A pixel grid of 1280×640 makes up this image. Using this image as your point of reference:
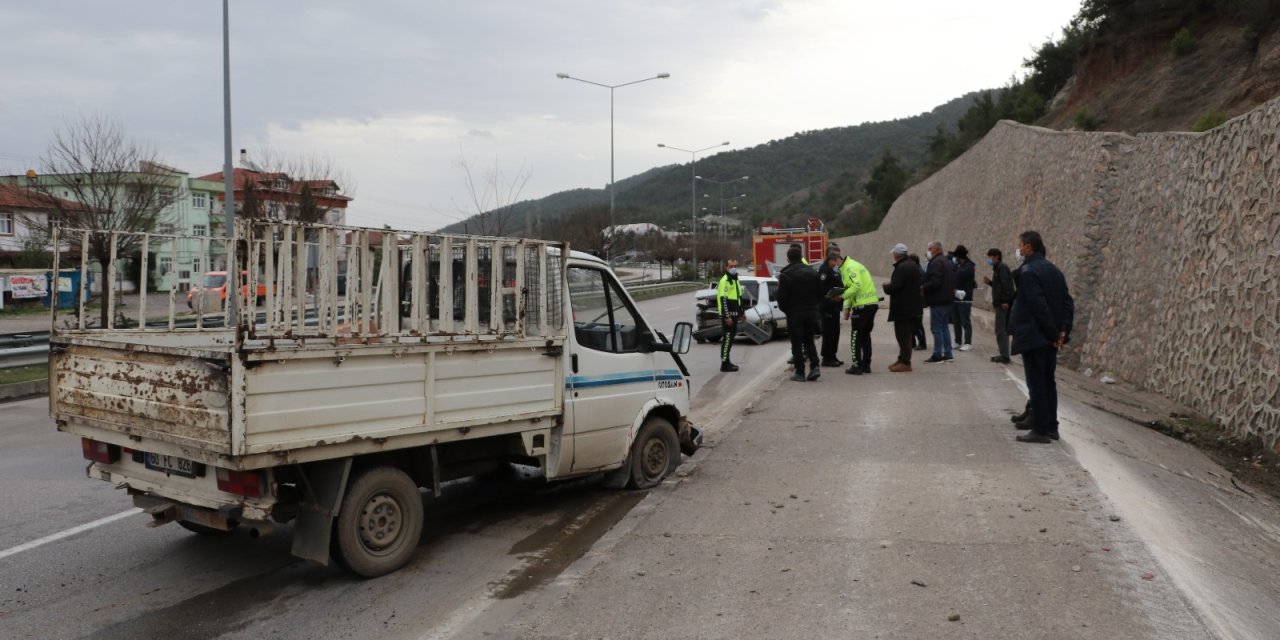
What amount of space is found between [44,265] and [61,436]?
135 ft

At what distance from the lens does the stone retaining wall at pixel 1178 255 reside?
380 inches

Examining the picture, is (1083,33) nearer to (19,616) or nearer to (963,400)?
(963,400)

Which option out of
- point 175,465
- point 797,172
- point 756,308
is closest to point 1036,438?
point 175,465

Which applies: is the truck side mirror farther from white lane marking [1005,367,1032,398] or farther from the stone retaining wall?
the stone retaining wall

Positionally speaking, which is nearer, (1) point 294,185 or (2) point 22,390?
(2) point 22,390

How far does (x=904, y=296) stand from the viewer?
12.8 m

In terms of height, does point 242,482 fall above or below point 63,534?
above

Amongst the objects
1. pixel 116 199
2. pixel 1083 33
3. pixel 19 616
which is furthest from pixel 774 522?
pixel 1083 33

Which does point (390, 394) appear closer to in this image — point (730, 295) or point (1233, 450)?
point (1233, 450)

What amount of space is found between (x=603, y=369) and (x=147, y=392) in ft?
9.60

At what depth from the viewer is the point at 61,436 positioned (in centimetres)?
1011

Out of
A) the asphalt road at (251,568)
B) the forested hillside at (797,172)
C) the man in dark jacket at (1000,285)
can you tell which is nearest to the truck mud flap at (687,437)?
the asphalt road at (251,568)

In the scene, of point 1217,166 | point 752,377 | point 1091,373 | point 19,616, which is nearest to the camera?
point 19,616

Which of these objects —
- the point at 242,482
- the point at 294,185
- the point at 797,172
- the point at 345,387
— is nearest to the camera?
the point at 242,482
